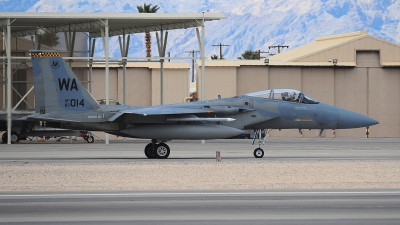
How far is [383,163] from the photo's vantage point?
2297 cm

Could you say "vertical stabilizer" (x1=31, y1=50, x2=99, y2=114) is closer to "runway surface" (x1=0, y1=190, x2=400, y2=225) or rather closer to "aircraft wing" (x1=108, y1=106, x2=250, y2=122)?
"aircraft wing" (x1=108, y1=106, x2=250, y2=122)

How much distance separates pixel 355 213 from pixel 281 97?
1472cm

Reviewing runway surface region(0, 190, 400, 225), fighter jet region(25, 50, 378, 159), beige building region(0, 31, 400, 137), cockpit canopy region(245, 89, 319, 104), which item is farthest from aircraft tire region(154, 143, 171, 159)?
beige building region(0, 31, 400, 137)

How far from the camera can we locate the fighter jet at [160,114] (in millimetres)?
25984

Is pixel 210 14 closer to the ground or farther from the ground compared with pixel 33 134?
farther from the ground

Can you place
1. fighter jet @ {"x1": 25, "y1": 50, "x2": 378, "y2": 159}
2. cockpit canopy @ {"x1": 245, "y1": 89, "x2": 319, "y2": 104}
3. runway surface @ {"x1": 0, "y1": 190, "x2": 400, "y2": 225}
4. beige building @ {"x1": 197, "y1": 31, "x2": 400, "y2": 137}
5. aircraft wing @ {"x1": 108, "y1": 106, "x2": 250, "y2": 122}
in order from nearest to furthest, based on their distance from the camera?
runway surface @ {"x1": 0, "y1": 190, "x2": 400, "y2": 225} < aircraft wing @ {"x1": 108, "y1": 106, "x2": 250, "y2": 122} < fighter jet @ {"x1": 25, "y1": 50, "x2": 378, "y2": 159} < cockpit canopy @ {"x1": 245, "y1": 89, "x2": 319, "y2": 104} < beige building @ {"x1": 197, "y1": 31, "x2": 400, "y2": 137}

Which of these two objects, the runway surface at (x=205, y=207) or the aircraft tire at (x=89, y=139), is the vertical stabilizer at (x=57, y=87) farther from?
the aircraft tire at (x=89, y=139)

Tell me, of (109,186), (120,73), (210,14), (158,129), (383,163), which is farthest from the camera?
(120,73)

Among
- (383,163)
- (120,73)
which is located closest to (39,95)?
(383,163)

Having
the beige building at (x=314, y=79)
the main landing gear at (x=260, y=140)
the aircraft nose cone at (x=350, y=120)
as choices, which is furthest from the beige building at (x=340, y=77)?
the aircraft nose cone at (x=350, y=120)

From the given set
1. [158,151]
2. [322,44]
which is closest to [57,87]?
[158,151]

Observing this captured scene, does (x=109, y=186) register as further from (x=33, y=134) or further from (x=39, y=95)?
(x=33, y=134)

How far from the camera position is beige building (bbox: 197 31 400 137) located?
2210 inches

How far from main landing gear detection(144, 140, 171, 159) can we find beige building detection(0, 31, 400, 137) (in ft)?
96.0
